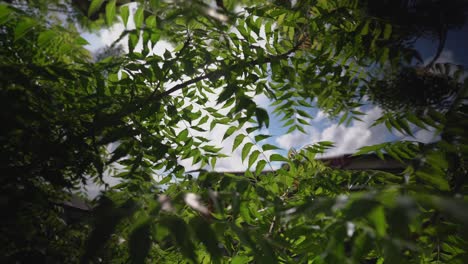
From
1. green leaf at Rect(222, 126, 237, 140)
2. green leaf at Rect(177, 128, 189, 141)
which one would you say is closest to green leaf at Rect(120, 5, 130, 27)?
green leaf at Rect(177, 128, 189, 141)

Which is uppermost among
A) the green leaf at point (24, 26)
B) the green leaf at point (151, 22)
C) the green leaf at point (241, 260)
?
the green leaf at point (24, 26)

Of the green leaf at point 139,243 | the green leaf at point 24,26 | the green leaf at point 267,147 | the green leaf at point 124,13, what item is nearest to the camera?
the green leaf at point 139,243

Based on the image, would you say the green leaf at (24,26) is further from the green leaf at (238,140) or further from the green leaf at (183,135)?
the green leaf at (238,140)

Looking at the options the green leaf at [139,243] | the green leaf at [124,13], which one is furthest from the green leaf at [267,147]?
the green leaf at [139,243]

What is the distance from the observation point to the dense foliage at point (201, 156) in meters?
0.85

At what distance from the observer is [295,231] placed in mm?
1342

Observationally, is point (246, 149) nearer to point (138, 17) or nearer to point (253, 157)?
point (253, 157)

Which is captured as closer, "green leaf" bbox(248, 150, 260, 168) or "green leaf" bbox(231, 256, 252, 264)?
"green leaf" bbox(231, 256, 252, 264)

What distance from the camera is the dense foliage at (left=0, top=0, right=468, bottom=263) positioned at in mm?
851

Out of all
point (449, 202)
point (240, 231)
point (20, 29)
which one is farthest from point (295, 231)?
point (20, 29)

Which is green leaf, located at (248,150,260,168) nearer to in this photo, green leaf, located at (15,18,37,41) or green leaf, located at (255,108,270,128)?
green leaf, located at (255,108,270,128)

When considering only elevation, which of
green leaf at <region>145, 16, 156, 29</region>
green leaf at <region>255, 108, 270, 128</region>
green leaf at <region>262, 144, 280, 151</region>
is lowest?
green leaf at <region>262, 144, 280, 151</region>

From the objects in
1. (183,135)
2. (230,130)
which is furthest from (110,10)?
(230,130)

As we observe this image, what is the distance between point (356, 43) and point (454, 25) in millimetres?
4673
